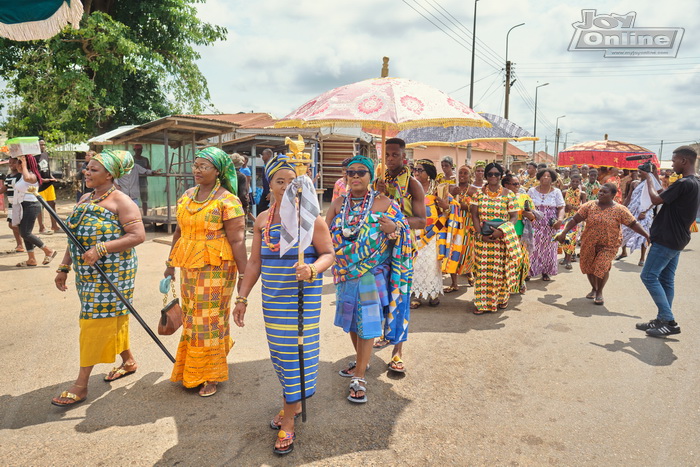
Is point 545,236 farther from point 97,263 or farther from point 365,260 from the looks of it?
point 97,263

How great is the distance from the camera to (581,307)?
6.11 meters

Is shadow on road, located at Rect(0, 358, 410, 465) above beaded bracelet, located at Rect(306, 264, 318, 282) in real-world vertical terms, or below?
below

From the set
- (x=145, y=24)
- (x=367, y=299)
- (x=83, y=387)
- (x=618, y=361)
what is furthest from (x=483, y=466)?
(x=145, y=24)

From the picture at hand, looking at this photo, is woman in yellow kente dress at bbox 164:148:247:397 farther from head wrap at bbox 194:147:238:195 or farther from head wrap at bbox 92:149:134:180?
head wrap at bbox 92:149:134:180

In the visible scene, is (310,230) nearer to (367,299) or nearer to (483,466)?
(367,299)

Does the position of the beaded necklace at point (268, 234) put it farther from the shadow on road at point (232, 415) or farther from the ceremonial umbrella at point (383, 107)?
the ceremonial umbrella at point (383, 107)

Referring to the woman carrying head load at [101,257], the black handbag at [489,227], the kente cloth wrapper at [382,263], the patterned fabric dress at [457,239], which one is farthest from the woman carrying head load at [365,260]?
the patterned fabric dress at [457,239]

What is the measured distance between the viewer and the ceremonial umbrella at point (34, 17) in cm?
335

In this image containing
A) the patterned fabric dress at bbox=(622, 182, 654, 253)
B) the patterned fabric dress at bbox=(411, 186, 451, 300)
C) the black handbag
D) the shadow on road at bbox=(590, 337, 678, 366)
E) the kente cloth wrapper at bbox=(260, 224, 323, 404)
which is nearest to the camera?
the kente cloth wrapper at bbox=(260, 224, 323, 404)

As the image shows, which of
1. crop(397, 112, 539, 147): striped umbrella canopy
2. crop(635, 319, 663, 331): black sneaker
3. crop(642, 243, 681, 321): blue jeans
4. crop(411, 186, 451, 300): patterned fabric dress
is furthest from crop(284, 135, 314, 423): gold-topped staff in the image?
crop(397, 112, 539, 147): striped umbrella canopy

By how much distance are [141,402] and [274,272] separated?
1624mm

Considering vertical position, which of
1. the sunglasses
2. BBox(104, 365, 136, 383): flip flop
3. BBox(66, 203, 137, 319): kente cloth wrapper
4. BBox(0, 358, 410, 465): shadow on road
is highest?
the sunglasses

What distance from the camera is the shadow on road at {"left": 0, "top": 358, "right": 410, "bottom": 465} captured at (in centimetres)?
286

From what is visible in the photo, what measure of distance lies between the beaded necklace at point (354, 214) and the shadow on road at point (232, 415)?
51.8 inches
